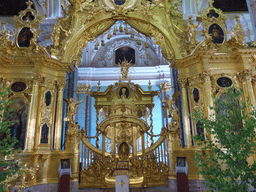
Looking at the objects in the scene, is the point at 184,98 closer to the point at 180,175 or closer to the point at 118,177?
the point at 180,175

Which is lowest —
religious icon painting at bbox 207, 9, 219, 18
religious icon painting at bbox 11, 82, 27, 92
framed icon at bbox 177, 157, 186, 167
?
framed icon at bbox 177, 157, 186, 167

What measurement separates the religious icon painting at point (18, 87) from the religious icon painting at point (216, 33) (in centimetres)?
923

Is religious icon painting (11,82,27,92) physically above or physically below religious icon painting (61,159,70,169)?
above

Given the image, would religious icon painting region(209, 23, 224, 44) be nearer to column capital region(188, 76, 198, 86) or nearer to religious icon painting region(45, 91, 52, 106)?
column capital region(188, 76, 198, 86)

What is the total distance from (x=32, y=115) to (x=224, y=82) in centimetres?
877

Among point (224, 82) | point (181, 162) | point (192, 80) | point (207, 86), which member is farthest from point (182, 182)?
point (224, 82)

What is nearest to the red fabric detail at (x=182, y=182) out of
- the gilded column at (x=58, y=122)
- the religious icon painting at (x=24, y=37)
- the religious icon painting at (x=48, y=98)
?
the gilded column at (x=58, y=122)

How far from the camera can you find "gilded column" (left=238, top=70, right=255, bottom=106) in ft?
32.1

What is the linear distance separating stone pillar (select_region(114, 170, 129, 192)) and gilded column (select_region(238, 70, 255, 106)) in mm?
6534

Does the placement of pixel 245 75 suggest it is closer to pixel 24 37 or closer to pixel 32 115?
pixel 32 115

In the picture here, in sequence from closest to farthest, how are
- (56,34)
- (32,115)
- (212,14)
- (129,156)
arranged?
1. (32,115)
2. (129,156)
3. (56,34)
4. (212,14)

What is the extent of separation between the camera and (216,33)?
Answer: 35.6 ft

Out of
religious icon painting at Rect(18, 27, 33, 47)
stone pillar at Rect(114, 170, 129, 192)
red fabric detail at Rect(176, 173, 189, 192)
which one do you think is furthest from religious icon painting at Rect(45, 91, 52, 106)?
red fabric detail at Rect(176, 173, 189, 192)

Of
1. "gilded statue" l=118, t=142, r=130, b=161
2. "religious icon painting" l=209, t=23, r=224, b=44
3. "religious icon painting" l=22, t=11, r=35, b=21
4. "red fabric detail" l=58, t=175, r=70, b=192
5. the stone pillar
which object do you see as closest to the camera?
the stone pillar
